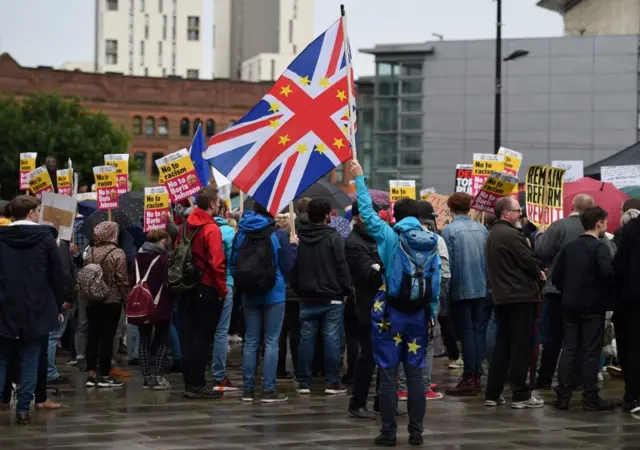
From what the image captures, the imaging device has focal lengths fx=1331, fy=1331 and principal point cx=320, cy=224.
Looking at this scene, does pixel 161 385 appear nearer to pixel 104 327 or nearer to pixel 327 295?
pixel 104 327

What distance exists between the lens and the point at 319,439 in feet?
34.3

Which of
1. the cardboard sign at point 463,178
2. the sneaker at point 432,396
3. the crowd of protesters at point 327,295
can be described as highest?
the cardboard sign at point 463,178

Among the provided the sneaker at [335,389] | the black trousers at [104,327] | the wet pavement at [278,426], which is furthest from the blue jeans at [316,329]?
the black trousers at [104,327]

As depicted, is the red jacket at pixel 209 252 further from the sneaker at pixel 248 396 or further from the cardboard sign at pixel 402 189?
the cardboard sign at pixel 402 189

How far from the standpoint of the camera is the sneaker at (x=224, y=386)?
1358 cm

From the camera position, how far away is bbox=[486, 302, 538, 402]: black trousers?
40.3ft

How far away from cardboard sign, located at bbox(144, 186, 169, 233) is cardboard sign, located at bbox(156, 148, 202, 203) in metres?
0.29

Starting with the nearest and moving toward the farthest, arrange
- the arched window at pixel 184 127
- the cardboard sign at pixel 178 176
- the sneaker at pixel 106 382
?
the sneaker at pixel 106 382 → the cardboard sign at pixel 178 176 → the arched window at pixel 184 127

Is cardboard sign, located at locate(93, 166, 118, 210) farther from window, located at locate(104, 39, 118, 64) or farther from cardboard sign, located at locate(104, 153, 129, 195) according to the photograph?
window, located at locate(104, 39, 118, 64)

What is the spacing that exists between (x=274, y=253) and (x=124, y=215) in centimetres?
502

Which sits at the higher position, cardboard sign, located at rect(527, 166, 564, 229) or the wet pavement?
cardboard sign, located at rect(527, 166, 564, 229)

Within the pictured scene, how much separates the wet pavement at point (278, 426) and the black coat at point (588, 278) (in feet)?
3.28

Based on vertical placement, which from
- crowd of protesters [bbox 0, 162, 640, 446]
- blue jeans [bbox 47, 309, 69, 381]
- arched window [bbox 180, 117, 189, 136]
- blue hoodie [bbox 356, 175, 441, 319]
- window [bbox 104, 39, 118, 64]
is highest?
window [bbox 104, 39, 118, 64]

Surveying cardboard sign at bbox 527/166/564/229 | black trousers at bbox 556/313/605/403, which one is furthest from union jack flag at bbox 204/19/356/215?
cardboard sign at bbox 527/166/564/229
